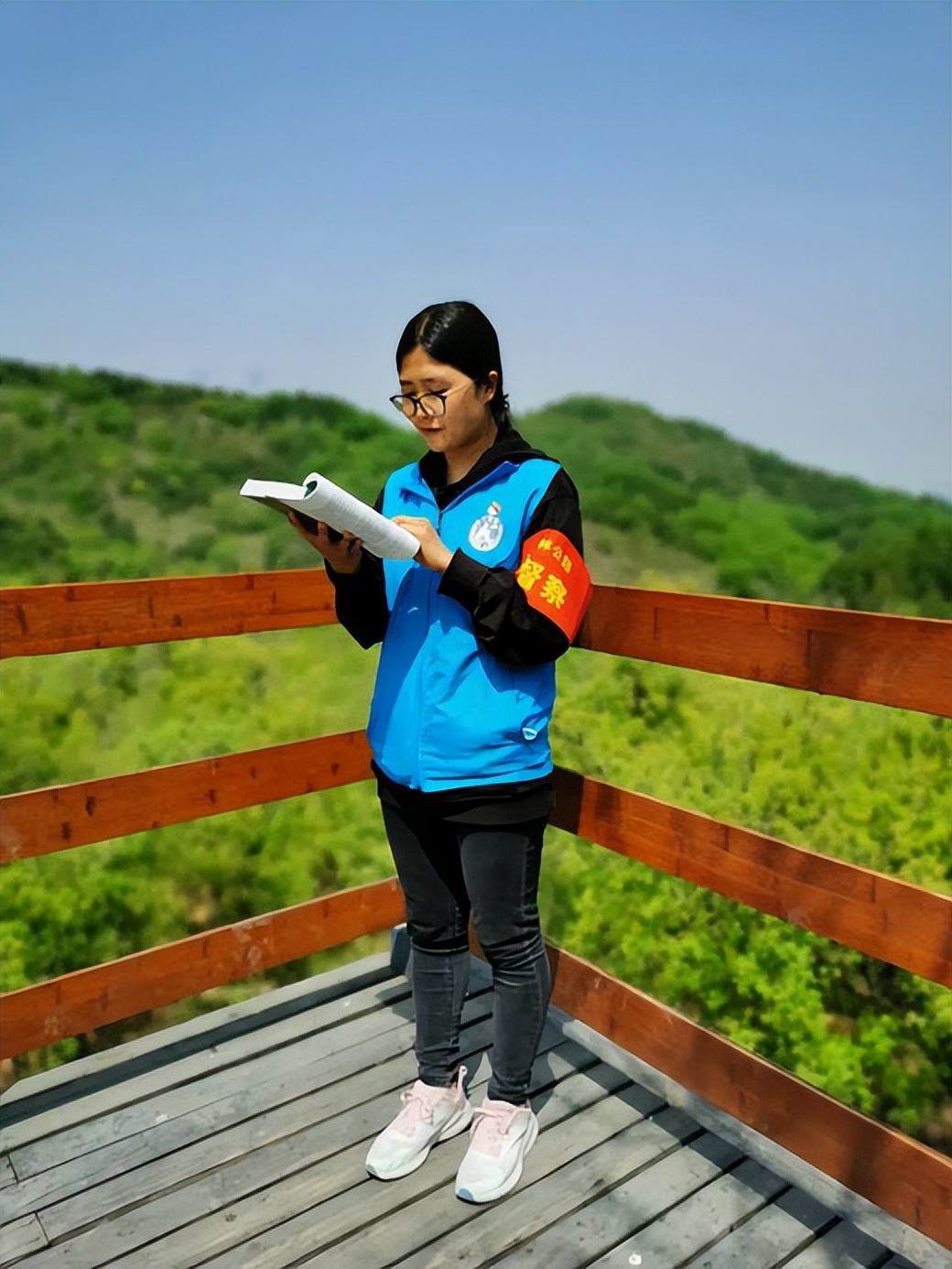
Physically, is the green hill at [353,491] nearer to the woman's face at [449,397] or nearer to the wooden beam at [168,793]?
the wooden beam at [168,793]

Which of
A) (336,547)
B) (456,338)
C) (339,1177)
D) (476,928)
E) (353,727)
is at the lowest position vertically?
(353,727)

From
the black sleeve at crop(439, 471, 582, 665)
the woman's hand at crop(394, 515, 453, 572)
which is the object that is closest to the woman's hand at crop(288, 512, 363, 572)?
the woman's hand at crop(394, 515, 453, 572)

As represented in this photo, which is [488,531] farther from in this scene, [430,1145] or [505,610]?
[430,1145]

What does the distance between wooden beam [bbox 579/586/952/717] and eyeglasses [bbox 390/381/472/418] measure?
23.4 inches

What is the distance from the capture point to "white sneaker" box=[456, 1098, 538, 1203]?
197cm

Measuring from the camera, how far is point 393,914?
9.48 feet

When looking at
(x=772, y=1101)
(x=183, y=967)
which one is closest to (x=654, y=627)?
(x=772, y=1101)

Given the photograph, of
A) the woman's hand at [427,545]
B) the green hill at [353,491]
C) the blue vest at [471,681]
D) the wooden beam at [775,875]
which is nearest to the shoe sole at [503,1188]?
the wooden beam at [775,875]

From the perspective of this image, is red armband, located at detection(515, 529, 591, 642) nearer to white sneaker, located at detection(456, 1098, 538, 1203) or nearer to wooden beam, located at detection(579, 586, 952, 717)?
wooden beam, located at detection(579, 586, 952, 717)

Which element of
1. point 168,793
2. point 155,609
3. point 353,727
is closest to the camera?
point 155,609

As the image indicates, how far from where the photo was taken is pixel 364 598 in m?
2.00

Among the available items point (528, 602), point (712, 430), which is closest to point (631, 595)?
point (528, 602)

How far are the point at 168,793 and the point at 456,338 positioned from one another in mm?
1302

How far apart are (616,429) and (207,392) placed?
13895mm
